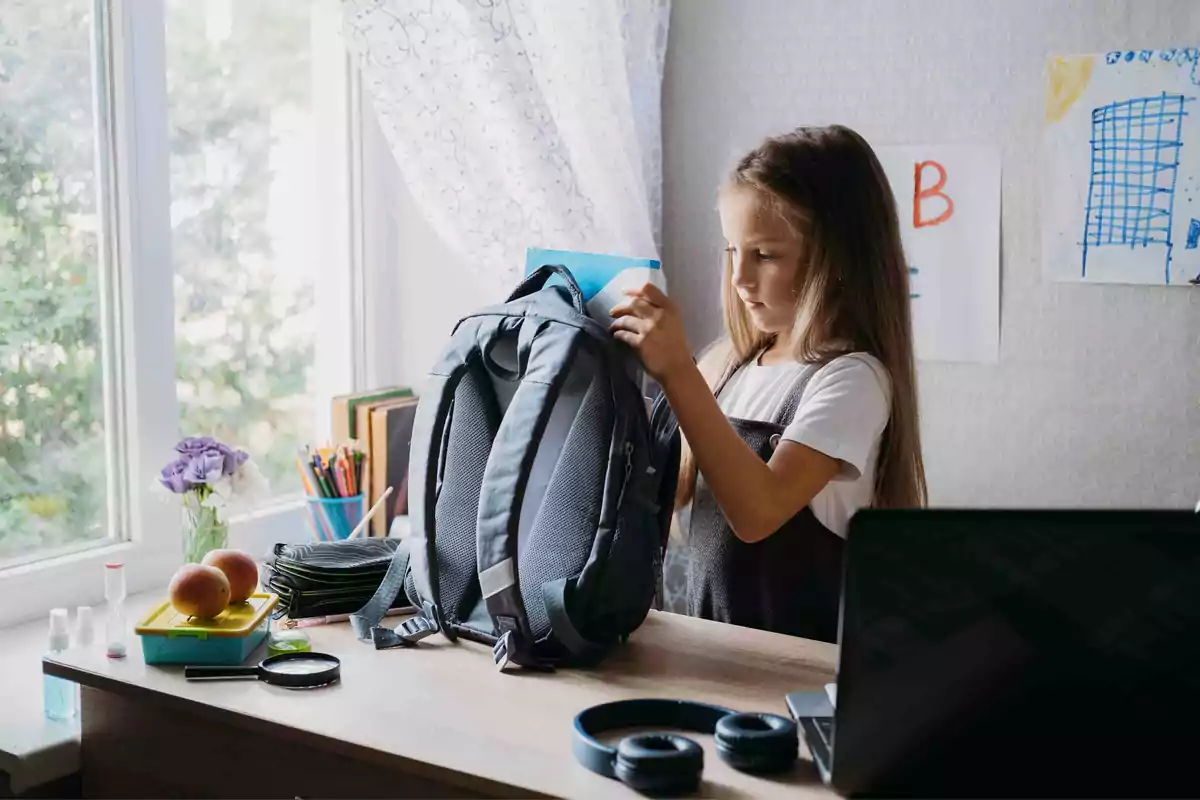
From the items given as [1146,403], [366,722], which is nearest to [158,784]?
[366,722]

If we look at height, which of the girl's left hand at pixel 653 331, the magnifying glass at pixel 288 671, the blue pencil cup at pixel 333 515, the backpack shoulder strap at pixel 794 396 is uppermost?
the girl's left hand at pixel 653 331

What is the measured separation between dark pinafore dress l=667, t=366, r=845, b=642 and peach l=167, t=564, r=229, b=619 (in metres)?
0.54

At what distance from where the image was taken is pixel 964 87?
187cm

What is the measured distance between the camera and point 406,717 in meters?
1.02

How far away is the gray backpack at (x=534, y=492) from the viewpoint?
3.74ft

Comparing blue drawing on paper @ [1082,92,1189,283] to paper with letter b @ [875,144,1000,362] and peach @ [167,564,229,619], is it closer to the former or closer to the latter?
paper with letter b @ [875,144,1000,362]

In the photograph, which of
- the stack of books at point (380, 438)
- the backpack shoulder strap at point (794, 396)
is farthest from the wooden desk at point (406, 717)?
the stack of books at point (380, 438)

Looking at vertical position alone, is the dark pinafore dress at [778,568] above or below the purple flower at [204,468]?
below

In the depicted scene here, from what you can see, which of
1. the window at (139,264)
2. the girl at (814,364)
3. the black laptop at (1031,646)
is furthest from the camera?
the window at (139,264)

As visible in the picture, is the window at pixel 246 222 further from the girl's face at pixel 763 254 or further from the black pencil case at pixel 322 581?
the girl's face at pixel 763 254

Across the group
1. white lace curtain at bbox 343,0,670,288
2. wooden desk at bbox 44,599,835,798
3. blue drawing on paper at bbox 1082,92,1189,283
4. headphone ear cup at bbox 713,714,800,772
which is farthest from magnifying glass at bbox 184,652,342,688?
blue drawing on paper at bbox 1082,92,1189,283

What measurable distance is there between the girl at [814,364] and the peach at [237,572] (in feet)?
1.56

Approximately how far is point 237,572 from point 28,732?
24cm

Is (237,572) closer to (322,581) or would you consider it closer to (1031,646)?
(322,581)
